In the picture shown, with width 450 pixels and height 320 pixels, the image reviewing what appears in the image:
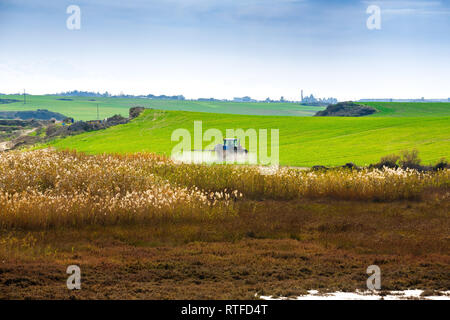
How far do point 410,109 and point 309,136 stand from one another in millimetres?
60023

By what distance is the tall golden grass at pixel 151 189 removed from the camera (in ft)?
43.7

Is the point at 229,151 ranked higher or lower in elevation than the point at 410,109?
lower

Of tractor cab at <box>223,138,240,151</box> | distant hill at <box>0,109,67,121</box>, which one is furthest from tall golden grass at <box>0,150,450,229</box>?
distant hill at <box>0,109,67,121</box>

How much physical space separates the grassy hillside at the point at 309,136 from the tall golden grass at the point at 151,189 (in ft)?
33.3

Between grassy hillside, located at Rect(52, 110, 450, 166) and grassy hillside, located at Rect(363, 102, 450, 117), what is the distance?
42515mm

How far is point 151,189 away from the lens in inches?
651

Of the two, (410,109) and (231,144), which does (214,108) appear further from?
(231,144)

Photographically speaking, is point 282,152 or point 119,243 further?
point 282,152

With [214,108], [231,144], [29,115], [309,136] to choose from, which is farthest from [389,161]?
[29,115]
